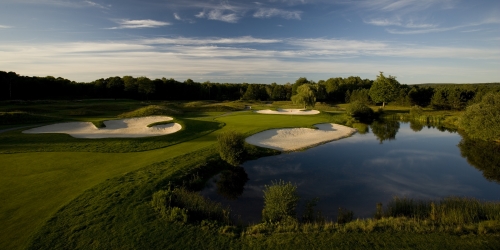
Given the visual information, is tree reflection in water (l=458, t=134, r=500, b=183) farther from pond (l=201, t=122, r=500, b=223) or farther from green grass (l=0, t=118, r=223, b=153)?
green grass (l=0, t=118, r=223, b=153)

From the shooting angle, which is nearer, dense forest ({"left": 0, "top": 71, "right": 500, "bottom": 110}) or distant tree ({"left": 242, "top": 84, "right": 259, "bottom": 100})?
dense forest ({"left": 0, "top": 71, "right": 500, "bottom": 110})

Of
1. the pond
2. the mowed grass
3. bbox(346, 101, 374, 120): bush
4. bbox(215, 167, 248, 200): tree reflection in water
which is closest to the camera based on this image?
the mowed grass

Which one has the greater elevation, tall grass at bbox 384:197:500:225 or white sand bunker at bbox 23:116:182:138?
white sand bunker at bbox 23:116:182:138

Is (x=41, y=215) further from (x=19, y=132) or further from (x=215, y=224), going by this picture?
(x=19, y=132)

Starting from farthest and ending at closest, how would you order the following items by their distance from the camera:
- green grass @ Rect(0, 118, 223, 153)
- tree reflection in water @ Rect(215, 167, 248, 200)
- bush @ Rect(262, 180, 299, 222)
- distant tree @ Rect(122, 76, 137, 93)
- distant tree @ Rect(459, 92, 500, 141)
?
distant tree @ Rect(122, 76, 137, 93)
distant tree @ Rect(459, 92, 500, 141)
green grass @ Rect(0, 118, 223, 153)
tree reflection in water @ Rect(215, 167, 248, 200)
bush @ Rect(262, 180, 299, 222)

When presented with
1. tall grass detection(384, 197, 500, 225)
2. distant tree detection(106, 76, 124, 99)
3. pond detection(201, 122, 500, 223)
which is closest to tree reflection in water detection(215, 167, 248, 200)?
pond detection(201, 122, 500, 223)

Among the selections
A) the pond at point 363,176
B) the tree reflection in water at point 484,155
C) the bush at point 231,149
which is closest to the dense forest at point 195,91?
the tree reflection in water at point 484,155

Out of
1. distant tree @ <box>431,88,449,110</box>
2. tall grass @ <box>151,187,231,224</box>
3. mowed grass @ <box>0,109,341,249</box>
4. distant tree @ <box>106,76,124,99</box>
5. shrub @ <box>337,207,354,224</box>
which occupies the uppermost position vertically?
distant tree @ <box>106,76,124,99</box>
